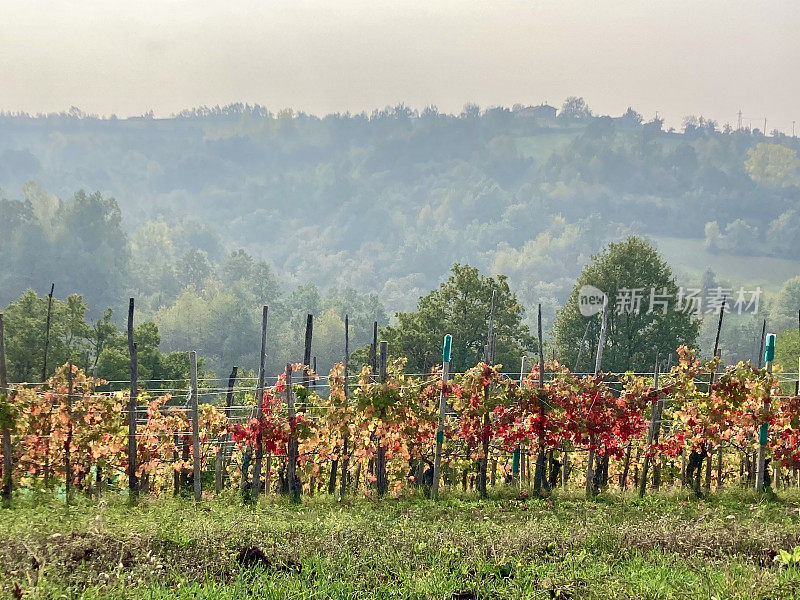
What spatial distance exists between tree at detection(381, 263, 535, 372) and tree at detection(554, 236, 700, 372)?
14.3 ft

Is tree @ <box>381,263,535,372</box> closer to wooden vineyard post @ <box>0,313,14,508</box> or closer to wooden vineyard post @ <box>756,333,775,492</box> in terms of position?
wooden vineyard post @ <box>756,333,775,492</box>

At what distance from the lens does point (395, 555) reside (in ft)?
28.6

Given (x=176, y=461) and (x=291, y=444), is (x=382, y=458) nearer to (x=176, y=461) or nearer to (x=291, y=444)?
(x=291, y=444)

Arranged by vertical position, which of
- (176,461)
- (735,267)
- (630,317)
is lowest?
(176,461)

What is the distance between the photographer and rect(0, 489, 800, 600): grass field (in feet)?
25.5

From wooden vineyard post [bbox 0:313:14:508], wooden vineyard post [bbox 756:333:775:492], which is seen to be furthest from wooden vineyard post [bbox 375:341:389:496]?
wooden vineyard post [bbox 756:333:775:492]

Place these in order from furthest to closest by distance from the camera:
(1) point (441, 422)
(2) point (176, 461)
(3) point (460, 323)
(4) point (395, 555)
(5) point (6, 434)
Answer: (3) point (460, 323)
(2) point (176, 461)
(1) point (441, 422)
(5) point (6, 434)
(4) point (395, 555)

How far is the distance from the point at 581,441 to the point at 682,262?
604 feet

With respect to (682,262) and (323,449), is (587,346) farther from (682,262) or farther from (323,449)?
(682,262)
